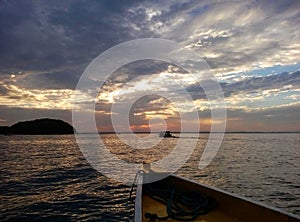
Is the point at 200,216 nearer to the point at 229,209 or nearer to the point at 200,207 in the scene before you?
the point at 200,207

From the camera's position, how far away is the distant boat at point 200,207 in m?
5.10

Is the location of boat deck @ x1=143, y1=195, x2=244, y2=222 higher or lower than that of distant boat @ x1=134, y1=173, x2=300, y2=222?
lower

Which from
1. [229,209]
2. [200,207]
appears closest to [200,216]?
[200,207]

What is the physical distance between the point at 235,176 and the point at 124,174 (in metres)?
9.78

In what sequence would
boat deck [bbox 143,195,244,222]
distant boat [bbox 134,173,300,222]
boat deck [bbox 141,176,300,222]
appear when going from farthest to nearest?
boat deck [bbox 143,195,244,222]
distant boat [bbox 134,173,300,222]
boat deck [bbox 141,176,300,222]

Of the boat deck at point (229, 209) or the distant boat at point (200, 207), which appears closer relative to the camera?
the boat deck at point (229, 209)

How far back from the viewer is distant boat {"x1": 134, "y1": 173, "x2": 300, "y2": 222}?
510 centimetres

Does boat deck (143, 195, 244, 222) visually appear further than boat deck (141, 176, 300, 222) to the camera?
Yes

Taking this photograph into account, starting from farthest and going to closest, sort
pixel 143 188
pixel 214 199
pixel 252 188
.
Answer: pixel 252 188 → pixel 143 188 → pixel 214 199

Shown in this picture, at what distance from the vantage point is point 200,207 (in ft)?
19.4

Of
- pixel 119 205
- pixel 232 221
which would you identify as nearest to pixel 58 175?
pixel 119 205

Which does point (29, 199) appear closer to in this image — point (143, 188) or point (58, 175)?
point (58, 175)

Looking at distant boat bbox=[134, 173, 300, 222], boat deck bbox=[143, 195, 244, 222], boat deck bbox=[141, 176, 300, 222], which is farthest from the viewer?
boat deck bbox=[143, 195, 244, 222]

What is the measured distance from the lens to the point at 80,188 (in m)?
17.6
